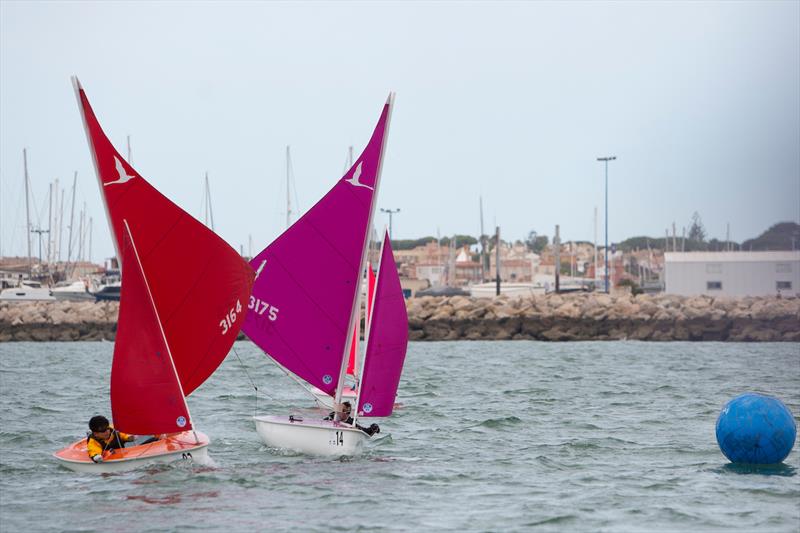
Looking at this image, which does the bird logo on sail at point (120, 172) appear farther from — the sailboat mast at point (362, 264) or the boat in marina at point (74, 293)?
the boat in marina at point (74, 293)

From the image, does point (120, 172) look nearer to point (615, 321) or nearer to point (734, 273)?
point (615, 321)

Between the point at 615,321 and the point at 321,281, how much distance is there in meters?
45.7

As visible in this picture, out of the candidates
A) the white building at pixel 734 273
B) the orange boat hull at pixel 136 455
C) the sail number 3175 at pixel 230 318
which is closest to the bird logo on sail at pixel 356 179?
the sail number 3175 at pixel 230 318

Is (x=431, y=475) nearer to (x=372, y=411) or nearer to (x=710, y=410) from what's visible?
(x=372, y=411)

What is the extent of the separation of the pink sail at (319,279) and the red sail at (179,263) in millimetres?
2183

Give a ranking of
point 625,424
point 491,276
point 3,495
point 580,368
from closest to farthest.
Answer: point 3,495 → point 625,424 → point 580,368 → point 491,276

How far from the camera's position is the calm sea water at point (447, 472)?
15.6 m

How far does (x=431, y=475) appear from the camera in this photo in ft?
61.8

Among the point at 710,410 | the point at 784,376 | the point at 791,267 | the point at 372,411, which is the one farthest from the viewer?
the point at 791,267

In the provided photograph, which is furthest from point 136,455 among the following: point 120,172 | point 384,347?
point 384,347

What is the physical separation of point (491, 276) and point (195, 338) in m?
168

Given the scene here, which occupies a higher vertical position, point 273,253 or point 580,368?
point 273,253

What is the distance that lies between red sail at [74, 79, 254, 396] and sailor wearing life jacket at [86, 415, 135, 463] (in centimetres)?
143

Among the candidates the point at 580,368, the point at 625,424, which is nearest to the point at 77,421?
the point at 625,424
